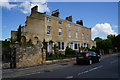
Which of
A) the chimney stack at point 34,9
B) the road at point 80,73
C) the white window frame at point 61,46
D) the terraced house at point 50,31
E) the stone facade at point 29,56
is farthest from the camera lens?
the white window frame at point 61,46

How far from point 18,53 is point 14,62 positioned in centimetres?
108

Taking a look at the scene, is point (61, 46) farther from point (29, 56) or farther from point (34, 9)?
point (29, 56)

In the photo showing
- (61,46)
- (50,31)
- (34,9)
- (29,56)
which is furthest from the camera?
(61,46)

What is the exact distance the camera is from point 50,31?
2831 centimetres

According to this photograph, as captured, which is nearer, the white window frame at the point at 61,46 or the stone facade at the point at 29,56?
the stone facade at the point at 29,56

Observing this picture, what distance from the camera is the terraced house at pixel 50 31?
26469 millimetres

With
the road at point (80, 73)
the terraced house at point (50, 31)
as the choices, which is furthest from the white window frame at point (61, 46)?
the road at point (80, 73)

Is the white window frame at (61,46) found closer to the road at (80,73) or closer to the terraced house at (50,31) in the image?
the terraced house at (50,31)

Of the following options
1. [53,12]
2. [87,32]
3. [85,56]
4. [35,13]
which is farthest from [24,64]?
[87,32]

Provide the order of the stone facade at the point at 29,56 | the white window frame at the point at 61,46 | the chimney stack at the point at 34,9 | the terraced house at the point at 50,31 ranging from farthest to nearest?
the white window frame at the point at 61,46 < the chimney stack at the point at 34,9 < the terraced house at the point at 50,31 < the stone facade at the point at 29,56

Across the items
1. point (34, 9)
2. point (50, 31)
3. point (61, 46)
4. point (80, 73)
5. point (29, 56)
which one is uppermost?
point (34, 9)

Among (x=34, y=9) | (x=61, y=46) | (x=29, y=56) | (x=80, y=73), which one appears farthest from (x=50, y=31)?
(x=80, y=73)

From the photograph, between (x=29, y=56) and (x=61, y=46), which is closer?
(x=29, y=56)

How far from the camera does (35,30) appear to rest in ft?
94.7
